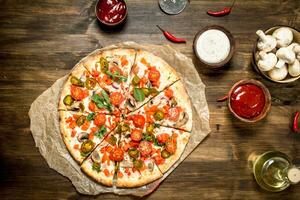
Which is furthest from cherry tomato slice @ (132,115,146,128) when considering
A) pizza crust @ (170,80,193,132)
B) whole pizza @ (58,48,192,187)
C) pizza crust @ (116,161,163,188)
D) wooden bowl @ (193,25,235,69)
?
wooden bowl @ (193,25,235,69)

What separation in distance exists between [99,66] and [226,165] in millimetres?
2238

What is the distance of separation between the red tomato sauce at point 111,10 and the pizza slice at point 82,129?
4.33ft

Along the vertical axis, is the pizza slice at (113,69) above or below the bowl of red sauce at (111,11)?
below

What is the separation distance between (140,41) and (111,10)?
58 centimetres

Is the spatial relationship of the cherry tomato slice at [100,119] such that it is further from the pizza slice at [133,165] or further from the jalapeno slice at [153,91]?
the jalapeno slice at [153,91]

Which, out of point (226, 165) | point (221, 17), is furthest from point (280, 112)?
point (221, 17)

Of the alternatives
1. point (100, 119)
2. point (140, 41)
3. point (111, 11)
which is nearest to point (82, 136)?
point (100, 119)

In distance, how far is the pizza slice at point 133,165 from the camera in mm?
6047

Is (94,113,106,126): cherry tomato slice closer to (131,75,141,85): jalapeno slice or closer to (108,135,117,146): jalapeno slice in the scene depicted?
(108,135,117,146): jalapeno slice

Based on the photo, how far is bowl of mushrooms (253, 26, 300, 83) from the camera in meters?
5.93

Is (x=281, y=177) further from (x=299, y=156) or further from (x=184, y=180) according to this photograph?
(x=184, y=180)

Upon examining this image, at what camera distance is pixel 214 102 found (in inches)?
247

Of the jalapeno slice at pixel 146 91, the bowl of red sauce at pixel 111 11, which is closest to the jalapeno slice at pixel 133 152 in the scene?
the jalapeno slice at pixel 146 91

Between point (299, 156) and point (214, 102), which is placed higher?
point (214, 102)
